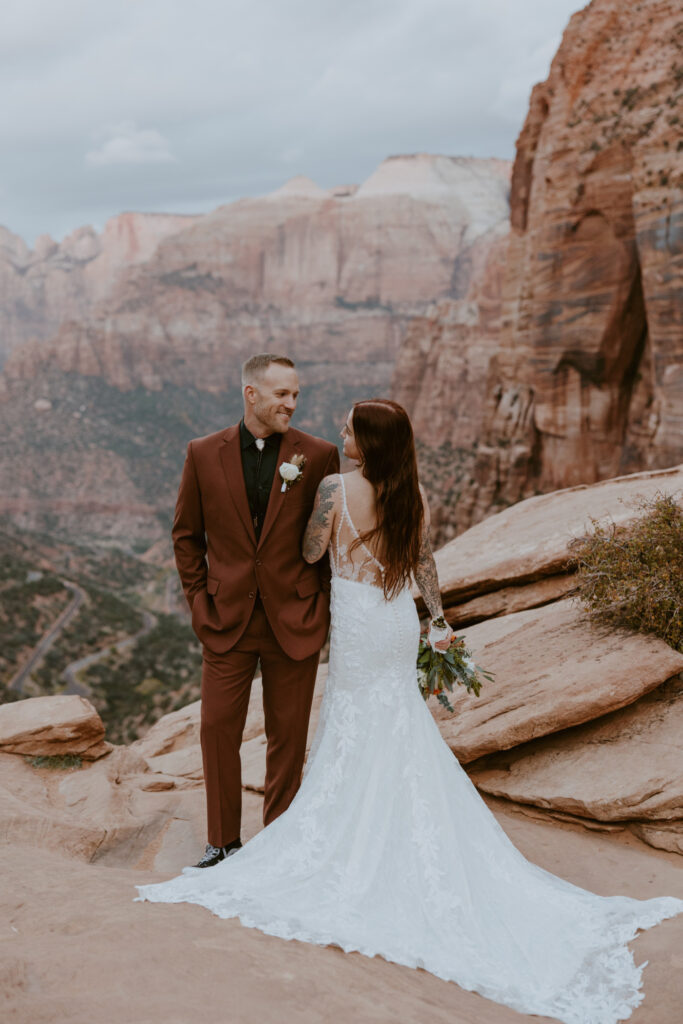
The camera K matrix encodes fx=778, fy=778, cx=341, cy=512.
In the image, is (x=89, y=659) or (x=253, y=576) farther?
(x=89, y=659)

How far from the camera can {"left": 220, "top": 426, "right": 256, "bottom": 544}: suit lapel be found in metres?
4.14

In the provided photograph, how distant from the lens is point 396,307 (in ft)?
481

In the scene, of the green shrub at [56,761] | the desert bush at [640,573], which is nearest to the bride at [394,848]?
the desert bush at [640,573]

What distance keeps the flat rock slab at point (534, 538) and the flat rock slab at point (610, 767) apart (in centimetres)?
157

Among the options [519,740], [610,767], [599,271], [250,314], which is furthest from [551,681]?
[250,314]

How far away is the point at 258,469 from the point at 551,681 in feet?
8.61

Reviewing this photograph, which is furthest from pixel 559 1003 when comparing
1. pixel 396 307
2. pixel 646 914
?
pixel 396 307

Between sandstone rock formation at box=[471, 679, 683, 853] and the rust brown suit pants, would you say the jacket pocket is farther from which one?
sandstone rock formation at box=[471, 679, 683, 853]

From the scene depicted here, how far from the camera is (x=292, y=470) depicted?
13.1ft

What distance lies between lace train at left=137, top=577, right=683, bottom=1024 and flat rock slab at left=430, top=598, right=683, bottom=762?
4.03ft

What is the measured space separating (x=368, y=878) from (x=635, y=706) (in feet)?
8.98

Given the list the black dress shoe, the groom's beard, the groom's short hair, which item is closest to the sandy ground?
the black dress shoe

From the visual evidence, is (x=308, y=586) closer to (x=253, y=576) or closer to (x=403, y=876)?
(x=253, y=576)

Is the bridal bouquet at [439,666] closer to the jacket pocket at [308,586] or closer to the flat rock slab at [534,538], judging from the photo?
the jacket pocket at [308,586]
